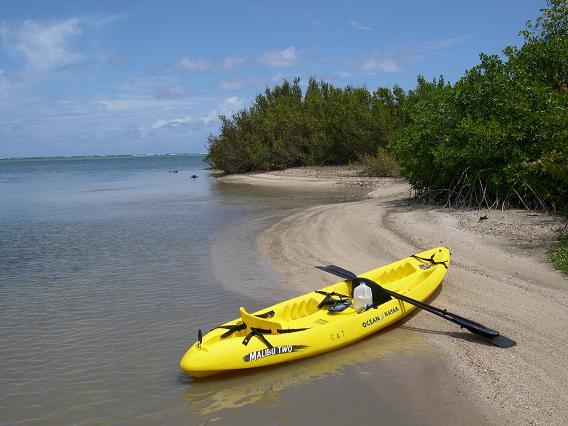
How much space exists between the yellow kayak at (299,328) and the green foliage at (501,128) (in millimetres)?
6858

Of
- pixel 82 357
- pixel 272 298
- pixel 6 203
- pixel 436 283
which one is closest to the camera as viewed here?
pixel 82 357

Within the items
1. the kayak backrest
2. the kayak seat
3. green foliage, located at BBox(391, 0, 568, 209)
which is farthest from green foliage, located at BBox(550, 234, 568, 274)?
the kayak backrest

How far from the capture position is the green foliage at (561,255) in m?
9.55

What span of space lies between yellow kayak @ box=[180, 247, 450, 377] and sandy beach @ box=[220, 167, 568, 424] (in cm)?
57

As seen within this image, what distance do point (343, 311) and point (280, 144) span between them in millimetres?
41427

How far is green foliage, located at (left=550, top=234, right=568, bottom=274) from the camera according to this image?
9555 mm

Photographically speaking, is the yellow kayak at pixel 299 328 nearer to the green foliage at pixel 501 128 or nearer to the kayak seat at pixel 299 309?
the kayak seat at pixel 299 309

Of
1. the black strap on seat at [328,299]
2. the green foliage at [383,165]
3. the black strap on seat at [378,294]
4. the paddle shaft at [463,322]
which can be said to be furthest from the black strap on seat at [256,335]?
the green foliage at [383,165]

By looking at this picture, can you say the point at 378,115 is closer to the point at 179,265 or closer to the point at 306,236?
the point at 306,236

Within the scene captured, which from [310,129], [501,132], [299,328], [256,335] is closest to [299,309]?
[299,328]

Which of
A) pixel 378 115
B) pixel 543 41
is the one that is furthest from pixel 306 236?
pixel 378 115

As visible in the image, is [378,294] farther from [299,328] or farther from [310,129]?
[310,129]

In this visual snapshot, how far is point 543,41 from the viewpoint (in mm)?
16234

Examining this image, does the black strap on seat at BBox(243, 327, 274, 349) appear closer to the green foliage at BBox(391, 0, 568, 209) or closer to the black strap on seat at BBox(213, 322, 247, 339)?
the black strap on seat at BBox(213, 322, 247, 339)
